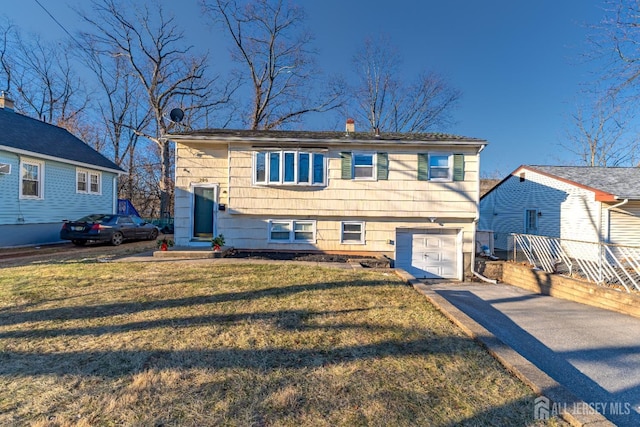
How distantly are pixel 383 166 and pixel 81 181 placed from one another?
14.7 m

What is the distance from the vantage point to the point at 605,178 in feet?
43.9

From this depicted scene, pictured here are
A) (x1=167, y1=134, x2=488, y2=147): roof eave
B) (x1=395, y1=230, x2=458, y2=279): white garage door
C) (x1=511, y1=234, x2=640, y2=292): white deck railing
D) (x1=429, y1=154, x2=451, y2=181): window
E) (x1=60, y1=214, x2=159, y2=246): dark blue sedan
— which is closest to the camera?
(x1=511, y1=234, x2=640, y2=292): white deck railing

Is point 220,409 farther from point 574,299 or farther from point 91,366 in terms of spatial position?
point 574,299

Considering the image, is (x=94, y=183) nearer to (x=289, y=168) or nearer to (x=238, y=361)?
(x=289, y=168)

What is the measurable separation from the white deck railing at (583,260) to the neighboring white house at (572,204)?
4.08ft

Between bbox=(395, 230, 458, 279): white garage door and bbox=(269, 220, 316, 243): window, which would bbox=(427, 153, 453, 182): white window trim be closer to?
bbox=(395, 230, 458, 279): white garage door

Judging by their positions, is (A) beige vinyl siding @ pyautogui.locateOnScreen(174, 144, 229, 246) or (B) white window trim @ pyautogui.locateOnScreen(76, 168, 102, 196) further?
(B) white window trim @ pyautogui.locateOnScreen(76, 168, 102, 196)

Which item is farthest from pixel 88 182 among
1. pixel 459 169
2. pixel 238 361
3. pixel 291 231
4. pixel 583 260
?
pixel 583 260

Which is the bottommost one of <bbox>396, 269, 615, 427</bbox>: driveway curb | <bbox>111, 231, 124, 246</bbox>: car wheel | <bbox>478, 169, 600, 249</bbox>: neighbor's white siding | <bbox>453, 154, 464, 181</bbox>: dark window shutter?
<bbox>396, 269, 615, 427</bbox>: driveway curb

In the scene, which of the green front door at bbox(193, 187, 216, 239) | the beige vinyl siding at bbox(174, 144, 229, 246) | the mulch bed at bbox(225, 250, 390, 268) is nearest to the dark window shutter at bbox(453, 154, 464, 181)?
the mulch bed at bbox(225, 250, 390, 268)

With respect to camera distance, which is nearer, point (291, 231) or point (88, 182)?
point (291, 231)

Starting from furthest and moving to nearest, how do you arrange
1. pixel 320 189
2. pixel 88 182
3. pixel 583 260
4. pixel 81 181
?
pixel 88 182 < pixel 81 181 < pixel 320 189 < pixel 583 260

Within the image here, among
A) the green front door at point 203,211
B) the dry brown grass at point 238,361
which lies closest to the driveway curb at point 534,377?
the dry brown grass at point 238,361

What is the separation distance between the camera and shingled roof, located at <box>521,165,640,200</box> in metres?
11.8
